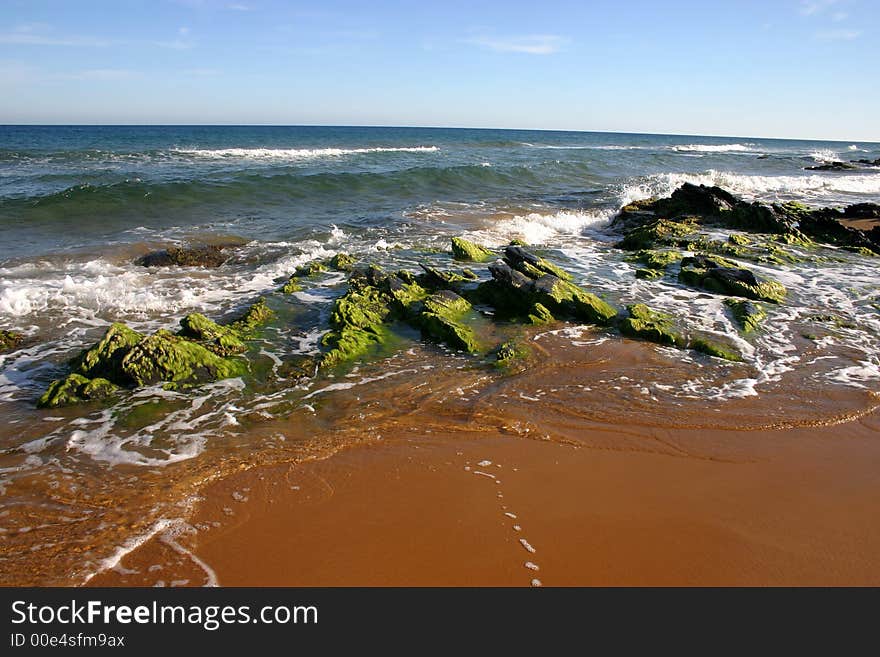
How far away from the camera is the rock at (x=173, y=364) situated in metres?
6.52

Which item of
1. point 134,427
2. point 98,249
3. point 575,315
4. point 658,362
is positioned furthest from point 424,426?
point 98,249

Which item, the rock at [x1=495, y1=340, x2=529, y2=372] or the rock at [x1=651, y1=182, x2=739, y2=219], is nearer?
the rock at [x1=495, y1=340, x2=529, y2=372]

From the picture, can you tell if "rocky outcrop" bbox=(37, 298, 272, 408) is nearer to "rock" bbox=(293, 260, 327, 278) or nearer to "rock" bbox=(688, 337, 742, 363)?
Answer: "rock" bbox=(293, 260, 327, 278)

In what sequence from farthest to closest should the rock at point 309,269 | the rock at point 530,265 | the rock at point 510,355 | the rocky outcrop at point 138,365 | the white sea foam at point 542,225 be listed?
the white sea foam at point 542,225, the rock at point 309,269, the rock at point 530,265, the rock at point 510,355, the rocky outcrop at point 138,365

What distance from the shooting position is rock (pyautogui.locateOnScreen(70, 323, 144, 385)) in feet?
21.2

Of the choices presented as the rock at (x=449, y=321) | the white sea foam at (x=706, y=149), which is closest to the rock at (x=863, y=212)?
the rock at (x=449, y=321)

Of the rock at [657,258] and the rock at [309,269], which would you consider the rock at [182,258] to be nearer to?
the rock at [309,269]

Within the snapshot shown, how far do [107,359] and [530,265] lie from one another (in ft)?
24.2

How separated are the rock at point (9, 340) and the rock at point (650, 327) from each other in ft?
29.6

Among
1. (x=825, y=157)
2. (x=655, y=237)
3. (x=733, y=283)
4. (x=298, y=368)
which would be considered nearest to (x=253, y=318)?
(x=298, y=368)

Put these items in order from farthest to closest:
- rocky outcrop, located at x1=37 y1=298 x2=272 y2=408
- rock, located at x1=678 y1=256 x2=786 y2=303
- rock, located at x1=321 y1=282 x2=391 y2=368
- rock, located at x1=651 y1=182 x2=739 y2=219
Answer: rock, located at x1=651 y1=182 x2=739 y2=219 < rock, located at x1=678 y1=256 x2=786 y2=303 < rock, located at x1=321 y1=282 x2=391 y2=368 < rocky outcrop, located at x1=37 y1=298 x2=272 y2=408

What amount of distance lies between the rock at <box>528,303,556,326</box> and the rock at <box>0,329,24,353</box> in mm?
7690

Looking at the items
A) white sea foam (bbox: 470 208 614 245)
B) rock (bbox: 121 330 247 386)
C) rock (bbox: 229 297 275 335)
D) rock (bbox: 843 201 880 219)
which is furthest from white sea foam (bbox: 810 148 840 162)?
Answer: rock (bbox: 121 330 247 386)
